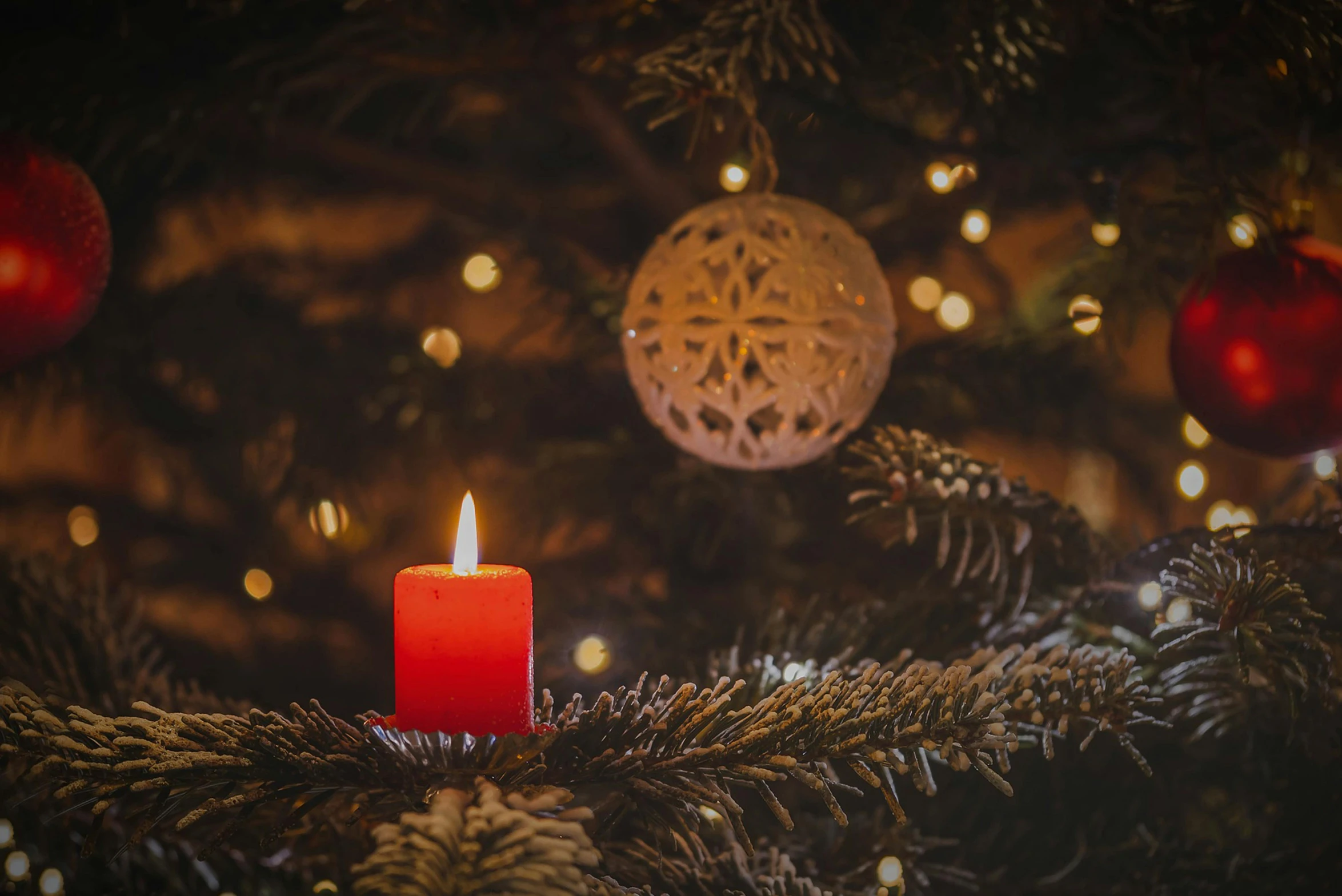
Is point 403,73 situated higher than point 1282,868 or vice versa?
point 403,73

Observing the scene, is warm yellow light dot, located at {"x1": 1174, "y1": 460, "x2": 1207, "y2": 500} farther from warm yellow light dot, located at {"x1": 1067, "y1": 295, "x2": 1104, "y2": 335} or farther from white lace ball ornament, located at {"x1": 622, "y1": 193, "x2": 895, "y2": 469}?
white lace ball ornament, located at {"x1": 622, "y1": 193, "x2": 895, "y2": 469}

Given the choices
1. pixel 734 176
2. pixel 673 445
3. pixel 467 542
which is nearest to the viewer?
pixel 467 542

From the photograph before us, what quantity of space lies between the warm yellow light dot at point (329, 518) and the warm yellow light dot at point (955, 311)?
583 millimetres

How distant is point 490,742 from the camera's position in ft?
1.02

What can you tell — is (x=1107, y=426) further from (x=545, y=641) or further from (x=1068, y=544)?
(x=545, y=641)

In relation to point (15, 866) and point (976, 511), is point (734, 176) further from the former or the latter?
point (15, 866)

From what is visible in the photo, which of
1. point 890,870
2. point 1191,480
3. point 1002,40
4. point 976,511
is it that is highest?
point 1002,40

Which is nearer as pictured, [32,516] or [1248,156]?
[1248,156]

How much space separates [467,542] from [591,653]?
37 cm

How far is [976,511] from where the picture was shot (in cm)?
55

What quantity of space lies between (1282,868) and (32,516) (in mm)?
1032

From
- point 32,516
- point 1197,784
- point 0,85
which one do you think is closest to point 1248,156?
point 1197,784

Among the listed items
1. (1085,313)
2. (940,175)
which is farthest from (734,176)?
(1085,313)

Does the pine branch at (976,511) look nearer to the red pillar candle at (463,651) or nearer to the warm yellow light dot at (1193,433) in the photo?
the red pillar candle at (463,651)
